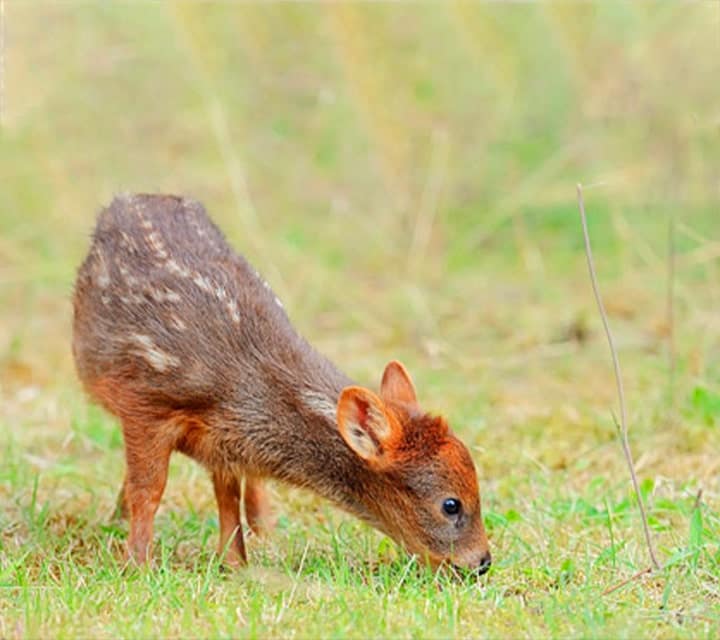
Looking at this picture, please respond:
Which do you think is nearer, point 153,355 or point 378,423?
point 378,423

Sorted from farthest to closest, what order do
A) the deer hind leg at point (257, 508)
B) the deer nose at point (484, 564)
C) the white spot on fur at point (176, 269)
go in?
1. the deer hind leg at point (257, 508)
2. the white spot on fur at point (176, 269)
3. the deer nose at point (484, 564)

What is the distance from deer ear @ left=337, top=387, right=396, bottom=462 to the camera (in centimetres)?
550

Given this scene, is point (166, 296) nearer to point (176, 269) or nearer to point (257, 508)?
point (176, 269)

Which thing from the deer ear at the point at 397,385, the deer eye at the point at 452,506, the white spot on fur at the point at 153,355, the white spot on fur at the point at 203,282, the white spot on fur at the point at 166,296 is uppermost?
the white spot on fur at the point at 203,282

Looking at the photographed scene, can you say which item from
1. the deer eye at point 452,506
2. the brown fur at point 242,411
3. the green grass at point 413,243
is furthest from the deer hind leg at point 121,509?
the deer eye at point 452,506

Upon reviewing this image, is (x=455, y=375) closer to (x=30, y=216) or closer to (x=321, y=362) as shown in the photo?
(x=321, y=362)

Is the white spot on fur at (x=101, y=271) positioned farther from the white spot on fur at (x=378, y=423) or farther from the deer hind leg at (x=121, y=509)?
the white spot on fur at (x=378, y=423)

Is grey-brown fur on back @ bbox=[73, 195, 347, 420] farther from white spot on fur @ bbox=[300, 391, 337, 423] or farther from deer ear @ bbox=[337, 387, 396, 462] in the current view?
deer ear @ bbox=[337, 387, 396, 462]

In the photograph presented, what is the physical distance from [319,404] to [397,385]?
391 millimetres

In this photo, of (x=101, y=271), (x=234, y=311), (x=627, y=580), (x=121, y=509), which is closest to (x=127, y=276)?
(x=101, y=271)

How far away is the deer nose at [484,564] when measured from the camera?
539cm

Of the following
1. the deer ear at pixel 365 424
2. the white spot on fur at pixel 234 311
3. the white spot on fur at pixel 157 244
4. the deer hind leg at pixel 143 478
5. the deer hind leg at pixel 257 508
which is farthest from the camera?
the deer hind leg at pixel 257 508

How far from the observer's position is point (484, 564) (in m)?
5.41

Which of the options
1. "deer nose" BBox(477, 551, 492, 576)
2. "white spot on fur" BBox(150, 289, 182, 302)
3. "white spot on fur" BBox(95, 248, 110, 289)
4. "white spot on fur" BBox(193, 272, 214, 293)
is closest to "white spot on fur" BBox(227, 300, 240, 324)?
"white spot on fur" BBox(193, 272, 214, 293)
